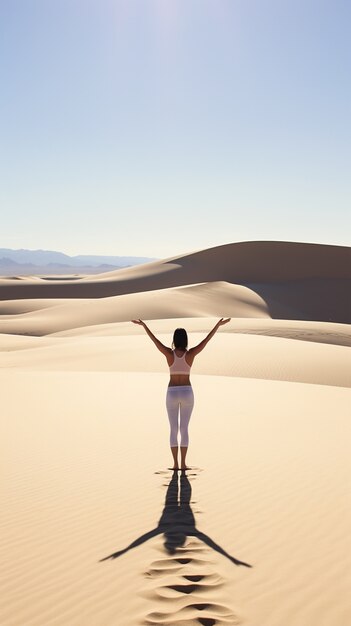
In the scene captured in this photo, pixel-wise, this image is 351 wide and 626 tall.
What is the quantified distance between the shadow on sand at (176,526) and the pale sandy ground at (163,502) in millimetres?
66

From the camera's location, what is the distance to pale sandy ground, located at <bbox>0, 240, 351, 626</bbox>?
3623 millimetres

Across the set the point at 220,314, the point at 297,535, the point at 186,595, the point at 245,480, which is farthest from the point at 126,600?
the point at 220,314

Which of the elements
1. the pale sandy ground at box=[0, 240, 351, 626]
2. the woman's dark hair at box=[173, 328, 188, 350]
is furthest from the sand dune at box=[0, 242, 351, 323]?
the woman's dark hair at box=[173, 328, 188, 350]

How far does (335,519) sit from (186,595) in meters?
1.94

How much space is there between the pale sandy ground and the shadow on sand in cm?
7

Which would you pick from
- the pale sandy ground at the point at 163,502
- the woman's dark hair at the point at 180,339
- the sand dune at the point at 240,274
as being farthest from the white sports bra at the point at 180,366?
the sand dune at the point at 240,274

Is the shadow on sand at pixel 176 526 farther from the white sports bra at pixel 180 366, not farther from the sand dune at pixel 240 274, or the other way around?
the sand dune at pixel 240 274

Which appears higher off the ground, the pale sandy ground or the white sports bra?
the white sports bra

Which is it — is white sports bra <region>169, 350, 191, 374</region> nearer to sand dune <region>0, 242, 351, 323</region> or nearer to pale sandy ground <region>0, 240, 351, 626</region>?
pale sandy ground <region>0, 240, 351, 626</region>

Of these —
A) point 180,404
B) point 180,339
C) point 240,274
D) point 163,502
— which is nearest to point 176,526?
point 163,502

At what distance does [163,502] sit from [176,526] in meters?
0.69

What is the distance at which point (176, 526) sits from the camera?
16.0ft

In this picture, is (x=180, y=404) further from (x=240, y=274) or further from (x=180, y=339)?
(x=240, y=274)

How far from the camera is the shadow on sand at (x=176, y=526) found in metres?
4.40
